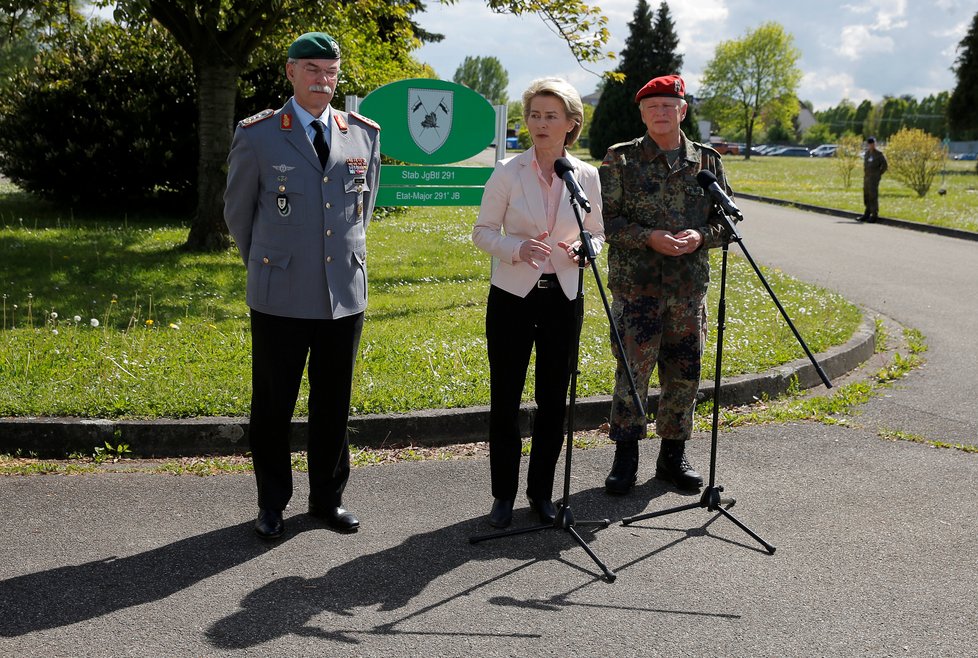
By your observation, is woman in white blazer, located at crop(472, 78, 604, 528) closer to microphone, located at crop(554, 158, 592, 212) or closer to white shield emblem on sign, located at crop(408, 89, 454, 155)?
microphone, located at crop(554, 158, 592, 212)

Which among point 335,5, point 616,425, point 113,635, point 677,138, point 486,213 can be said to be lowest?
point 113,635

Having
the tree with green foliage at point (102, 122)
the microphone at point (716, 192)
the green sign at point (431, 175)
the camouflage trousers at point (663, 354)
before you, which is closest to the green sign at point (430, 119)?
the green sign at point (431, 175)

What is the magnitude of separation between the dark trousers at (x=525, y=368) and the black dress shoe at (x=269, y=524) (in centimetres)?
99

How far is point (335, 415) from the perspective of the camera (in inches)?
179

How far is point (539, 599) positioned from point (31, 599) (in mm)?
1910

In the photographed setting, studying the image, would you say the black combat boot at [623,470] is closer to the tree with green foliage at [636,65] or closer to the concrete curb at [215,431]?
the concrete curb at [215,431]

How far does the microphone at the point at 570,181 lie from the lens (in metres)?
3.99

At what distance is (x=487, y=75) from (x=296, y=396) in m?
115

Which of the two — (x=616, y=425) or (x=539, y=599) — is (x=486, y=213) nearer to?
(x=616, y=425)

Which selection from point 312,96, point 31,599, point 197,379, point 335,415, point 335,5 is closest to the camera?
point 31,599

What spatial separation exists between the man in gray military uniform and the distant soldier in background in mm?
19455

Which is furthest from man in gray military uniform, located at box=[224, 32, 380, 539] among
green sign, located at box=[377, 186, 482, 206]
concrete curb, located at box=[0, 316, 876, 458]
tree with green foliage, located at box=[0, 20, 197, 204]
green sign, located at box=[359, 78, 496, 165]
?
tree with green foliage, located at box=[0, 20, 197, 204]

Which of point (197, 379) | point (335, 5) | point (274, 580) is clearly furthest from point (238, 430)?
point (335, 5)

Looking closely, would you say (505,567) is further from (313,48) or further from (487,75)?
(487,75)
